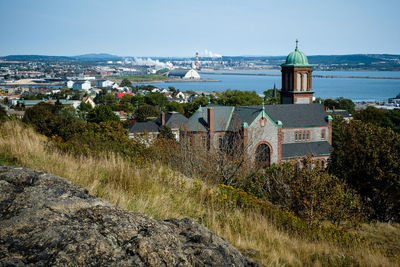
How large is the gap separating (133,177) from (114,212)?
149 inches

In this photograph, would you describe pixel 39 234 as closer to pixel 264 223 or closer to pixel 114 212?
pixel 114 212

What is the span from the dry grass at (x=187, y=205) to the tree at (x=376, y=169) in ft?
47.8

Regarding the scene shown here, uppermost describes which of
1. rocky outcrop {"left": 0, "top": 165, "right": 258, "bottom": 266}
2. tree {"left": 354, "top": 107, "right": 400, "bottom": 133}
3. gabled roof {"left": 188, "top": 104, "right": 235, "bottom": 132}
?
rocky outcrop {"left": 0, "top": 165, "right": 258, "bottom": 266}

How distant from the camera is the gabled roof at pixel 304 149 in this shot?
3740 centimetres

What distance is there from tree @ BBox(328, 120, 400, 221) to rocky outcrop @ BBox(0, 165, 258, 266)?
1806cm

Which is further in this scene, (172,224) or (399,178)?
(399,178)

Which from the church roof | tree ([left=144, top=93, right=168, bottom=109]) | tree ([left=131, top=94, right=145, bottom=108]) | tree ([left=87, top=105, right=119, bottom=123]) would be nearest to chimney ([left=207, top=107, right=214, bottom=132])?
the church roof

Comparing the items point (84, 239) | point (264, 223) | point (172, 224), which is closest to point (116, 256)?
point (84, 239)

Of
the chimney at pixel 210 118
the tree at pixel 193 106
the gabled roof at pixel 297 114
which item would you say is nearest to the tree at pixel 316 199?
the chimney at pixel 210 118

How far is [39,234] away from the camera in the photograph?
2650 mm

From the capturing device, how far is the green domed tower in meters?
46.9

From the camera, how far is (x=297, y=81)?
47.2 metres

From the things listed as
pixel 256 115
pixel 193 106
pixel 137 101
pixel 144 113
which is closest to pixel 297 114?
pixel 256 115

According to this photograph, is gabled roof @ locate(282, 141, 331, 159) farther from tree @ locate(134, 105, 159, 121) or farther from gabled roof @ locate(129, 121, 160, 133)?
tree @ locate(134, 105, 159, 121)
